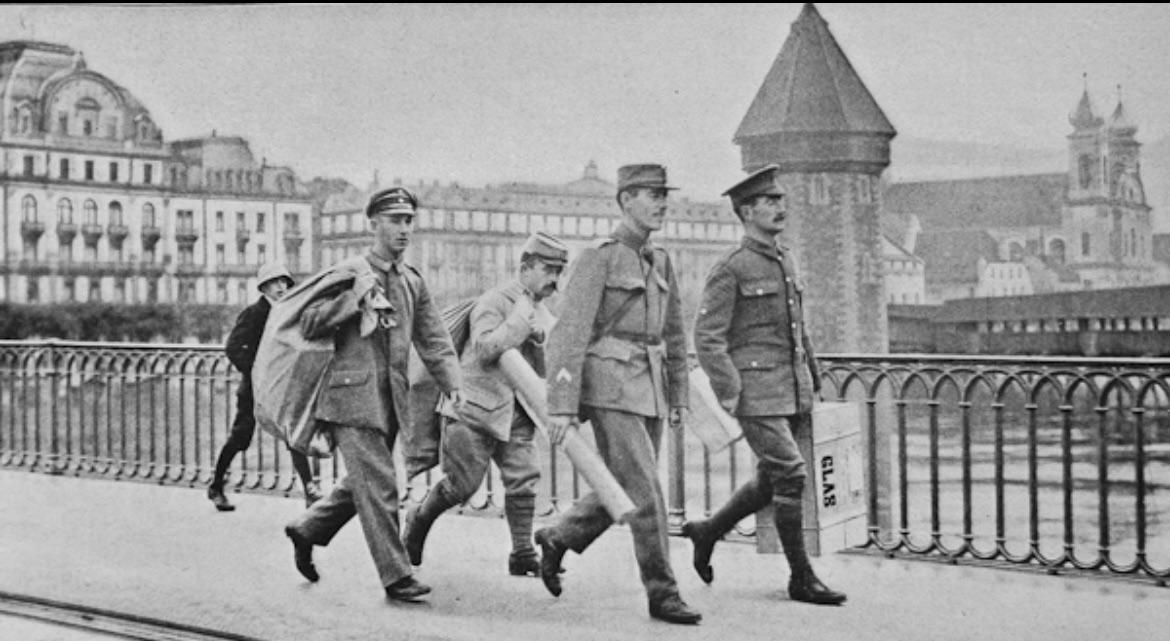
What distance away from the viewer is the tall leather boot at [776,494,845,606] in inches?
241

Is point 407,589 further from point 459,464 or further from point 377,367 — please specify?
point 377,367

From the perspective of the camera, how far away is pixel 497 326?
272 inches

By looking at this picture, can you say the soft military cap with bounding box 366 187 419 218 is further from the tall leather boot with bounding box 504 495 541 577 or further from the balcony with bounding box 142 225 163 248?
the balcony with bounding box 142 225 163 248

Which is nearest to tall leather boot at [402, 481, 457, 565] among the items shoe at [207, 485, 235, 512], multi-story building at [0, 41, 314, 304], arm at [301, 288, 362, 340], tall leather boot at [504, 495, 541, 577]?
tall leather boot at [504, 495, 541, 577]

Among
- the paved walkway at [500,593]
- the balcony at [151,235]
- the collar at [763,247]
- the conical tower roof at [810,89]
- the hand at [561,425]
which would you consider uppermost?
the conical tower roof at [810,89]

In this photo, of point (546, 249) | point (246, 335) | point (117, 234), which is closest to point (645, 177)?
point (546, 249)

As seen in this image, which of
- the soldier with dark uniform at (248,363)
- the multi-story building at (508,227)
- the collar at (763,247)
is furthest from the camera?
the multi-story building at (508,227)

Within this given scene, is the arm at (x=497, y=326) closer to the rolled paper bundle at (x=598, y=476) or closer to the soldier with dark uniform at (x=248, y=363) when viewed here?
the rolled paper bundle at (x=598, y=476)

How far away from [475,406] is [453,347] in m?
0.32

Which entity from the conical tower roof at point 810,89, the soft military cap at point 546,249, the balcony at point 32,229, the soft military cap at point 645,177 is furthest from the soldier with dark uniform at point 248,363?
the conical tower roof at point 810,89

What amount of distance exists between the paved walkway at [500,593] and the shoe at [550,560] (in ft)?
0.24

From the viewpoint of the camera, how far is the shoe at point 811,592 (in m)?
6.11

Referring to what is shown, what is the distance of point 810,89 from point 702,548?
15.3 feet

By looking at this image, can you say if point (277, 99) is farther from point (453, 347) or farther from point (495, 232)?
point (453, 347)
